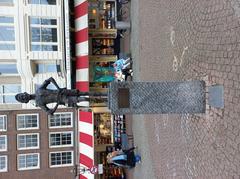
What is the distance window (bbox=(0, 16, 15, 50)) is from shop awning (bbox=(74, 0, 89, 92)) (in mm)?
4173

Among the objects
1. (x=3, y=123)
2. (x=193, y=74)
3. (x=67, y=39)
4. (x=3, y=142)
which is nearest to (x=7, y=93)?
(x=3, y=123)

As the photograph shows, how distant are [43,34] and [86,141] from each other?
738 centimetres

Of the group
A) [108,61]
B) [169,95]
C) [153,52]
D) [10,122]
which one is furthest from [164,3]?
[10,122]

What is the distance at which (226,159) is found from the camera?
791 centimetres

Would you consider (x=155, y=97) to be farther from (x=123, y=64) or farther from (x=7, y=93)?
(x=7, y=93)

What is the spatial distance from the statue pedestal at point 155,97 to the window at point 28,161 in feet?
54.6

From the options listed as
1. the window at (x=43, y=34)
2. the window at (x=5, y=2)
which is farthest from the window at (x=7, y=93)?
the window at (x=5, y=2)

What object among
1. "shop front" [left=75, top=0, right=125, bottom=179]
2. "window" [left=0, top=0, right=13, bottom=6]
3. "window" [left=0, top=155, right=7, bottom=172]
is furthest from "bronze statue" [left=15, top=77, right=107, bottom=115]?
"window" [left=0, top=155, right=7, bottom=172]

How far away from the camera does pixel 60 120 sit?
2448 centimetres

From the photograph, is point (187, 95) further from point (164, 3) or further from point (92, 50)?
point (92, 50)

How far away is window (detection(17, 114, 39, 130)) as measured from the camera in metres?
23.4

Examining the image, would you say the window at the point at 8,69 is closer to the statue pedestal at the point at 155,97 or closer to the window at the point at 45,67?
the window at the point at 45,67

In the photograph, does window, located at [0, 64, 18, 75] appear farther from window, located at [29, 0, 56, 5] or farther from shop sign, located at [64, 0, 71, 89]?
window, located at [29, 0, 56, 5]

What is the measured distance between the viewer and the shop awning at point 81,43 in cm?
2239
